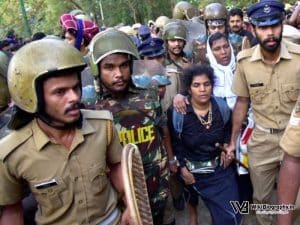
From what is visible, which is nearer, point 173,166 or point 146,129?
point 146,129

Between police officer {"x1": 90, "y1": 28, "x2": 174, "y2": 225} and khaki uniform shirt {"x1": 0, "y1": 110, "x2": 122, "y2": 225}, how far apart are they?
705 millimetres

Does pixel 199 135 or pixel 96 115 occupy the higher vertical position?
pixel 96 115

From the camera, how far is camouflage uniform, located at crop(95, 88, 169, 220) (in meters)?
2.80

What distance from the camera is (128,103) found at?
2826 mm

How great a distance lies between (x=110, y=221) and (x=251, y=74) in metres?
1.94

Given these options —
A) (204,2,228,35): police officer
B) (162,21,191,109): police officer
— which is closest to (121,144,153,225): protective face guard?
(162,21,191,109): police officer

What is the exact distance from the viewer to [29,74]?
1.88 meters

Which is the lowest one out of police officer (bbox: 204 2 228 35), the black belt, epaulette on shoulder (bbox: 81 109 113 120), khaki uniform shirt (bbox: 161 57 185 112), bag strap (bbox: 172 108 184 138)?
the black belt

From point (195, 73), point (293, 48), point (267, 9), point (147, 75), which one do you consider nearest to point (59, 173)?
point (147, 75)

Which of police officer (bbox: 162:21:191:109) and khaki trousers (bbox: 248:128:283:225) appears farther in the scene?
police officer (bbox: 162:21:191:109)

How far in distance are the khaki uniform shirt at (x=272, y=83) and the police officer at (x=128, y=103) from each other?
3.15 ft

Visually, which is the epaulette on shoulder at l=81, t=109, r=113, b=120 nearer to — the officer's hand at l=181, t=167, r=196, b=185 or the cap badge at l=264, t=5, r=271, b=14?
the officer's hand at l=181, t=167, r=196, b=185

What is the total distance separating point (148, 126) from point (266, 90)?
1.14 meters
